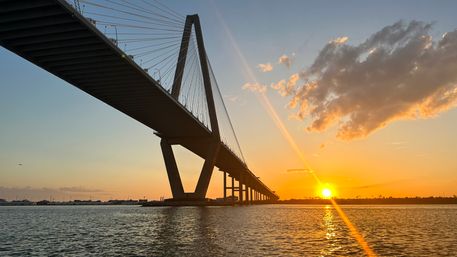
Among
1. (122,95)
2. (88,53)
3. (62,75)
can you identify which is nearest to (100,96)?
(122,95)

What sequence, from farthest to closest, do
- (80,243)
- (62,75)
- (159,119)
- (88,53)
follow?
(159,119)
(62,75)
(88,53)
(80,243)

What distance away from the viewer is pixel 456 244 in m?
24.3

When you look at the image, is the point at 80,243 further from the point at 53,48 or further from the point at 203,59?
the point at 203,59

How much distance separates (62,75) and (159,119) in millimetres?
20558

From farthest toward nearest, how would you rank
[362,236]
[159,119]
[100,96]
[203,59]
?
[203,59] → [159,119] → [100,96] → [362,236]

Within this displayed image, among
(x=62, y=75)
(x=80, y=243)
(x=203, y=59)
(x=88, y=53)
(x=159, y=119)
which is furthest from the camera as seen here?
(x=203, y=59)

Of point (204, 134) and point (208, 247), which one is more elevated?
point (204, 134)

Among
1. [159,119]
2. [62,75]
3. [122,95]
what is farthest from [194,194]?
[62,75]

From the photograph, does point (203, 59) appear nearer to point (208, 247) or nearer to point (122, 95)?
point (122, 95)

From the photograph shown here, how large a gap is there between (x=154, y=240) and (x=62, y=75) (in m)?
17.8

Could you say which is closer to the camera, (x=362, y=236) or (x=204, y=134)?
(x=362, y=236)

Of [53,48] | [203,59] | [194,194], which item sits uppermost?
[203,59]

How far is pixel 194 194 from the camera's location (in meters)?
64.8

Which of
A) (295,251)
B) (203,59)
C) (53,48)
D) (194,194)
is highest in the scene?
(203,59)
